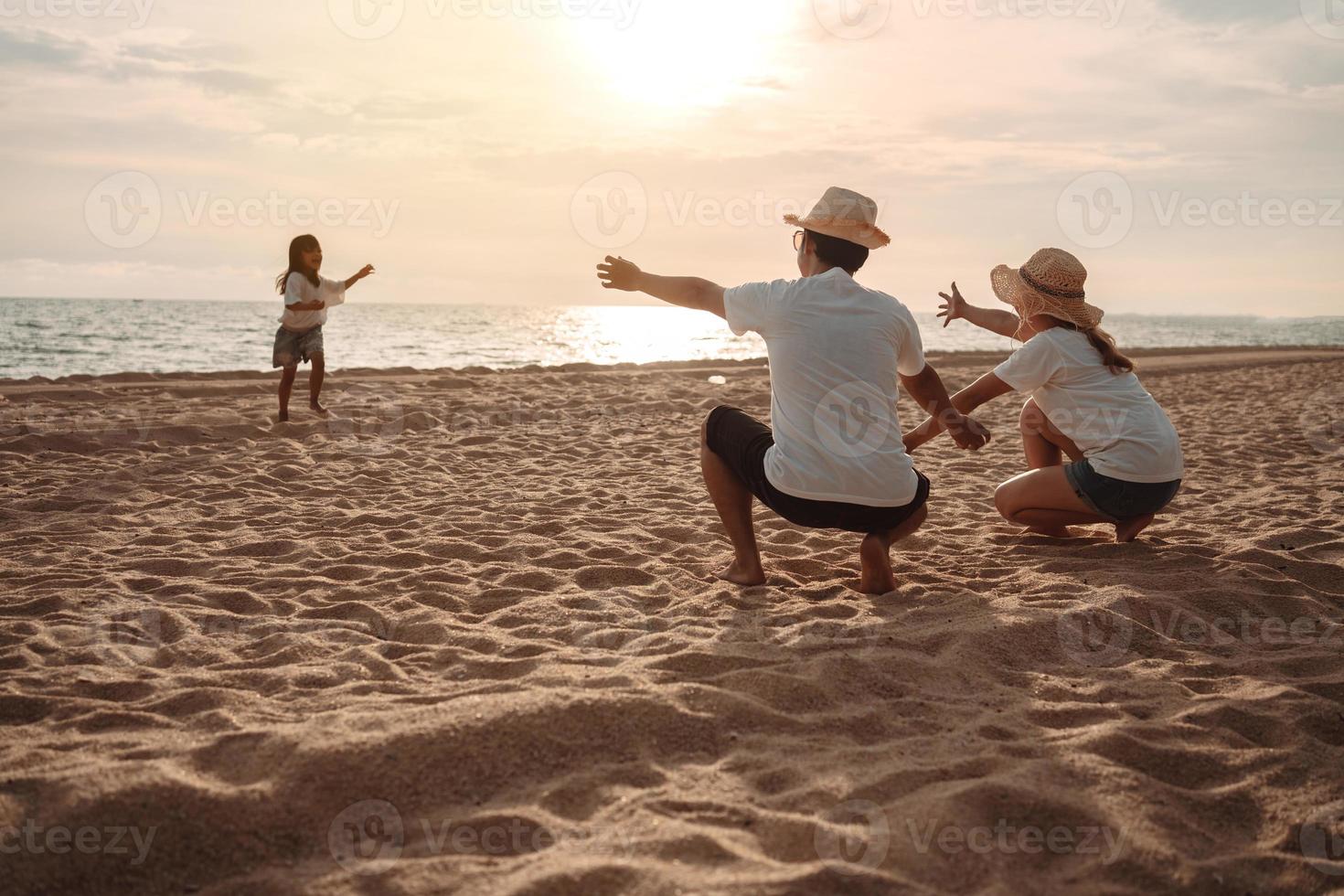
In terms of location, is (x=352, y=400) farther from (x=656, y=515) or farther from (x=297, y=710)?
(x=297, y=710)

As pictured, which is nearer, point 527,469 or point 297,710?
point 297,710

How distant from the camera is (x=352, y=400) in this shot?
10188mm

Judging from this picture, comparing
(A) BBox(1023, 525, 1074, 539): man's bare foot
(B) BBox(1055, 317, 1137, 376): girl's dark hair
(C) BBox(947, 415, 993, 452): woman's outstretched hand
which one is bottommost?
(A) BBox(1023, 525, 1074, 539): man's bare foot

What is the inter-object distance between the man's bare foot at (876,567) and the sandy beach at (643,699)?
0.10 metres

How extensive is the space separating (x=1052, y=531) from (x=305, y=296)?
6.41 meters

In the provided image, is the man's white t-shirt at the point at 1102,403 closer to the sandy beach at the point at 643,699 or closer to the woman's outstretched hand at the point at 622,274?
the sandy beach at the point at 643,699

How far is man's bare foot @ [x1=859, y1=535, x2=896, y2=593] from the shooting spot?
3799 mm

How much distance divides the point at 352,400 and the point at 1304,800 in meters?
9.47

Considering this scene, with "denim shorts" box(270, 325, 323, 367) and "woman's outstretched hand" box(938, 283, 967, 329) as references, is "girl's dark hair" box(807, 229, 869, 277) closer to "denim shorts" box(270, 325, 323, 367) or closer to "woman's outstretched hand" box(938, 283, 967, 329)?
"woman's outstretched hand" box(938, 283, 967, 329)

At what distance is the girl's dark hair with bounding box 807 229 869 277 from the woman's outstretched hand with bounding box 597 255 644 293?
2.21ft

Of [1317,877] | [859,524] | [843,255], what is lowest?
[1317,877]

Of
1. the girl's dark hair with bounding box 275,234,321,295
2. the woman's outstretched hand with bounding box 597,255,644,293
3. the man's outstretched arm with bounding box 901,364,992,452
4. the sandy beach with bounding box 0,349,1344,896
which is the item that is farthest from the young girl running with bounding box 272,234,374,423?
A: the man's outstretched arm with bounding box 901,364,992,452

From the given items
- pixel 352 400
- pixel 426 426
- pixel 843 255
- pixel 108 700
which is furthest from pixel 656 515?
pixel 352 400

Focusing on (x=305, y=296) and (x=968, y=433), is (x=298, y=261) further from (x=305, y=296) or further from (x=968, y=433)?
(x=968, y=433)
